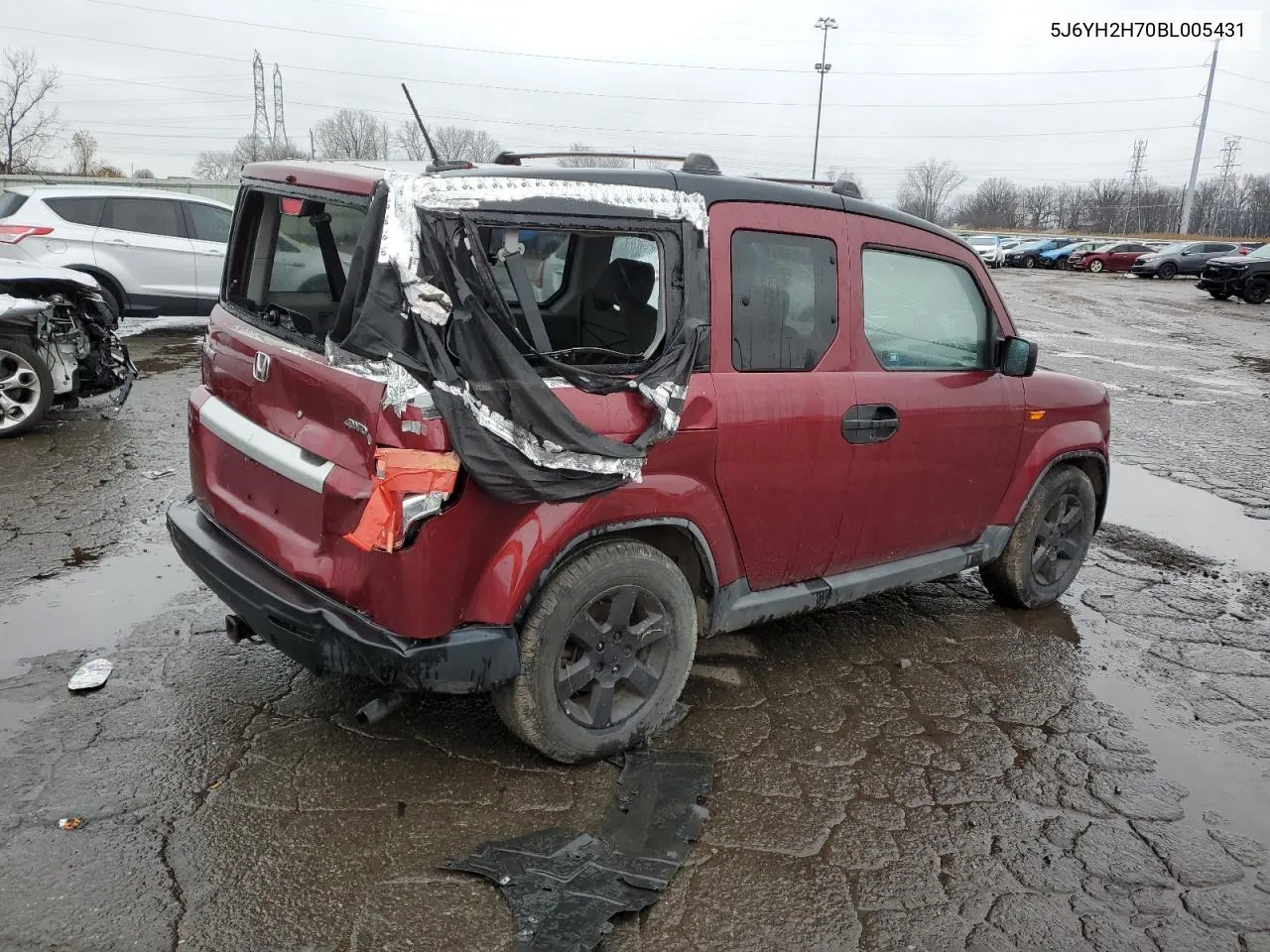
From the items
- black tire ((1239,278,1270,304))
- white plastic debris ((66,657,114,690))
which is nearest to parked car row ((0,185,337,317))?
white plastic debris ((66,657,114,690))

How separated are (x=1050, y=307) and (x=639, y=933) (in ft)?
77.1

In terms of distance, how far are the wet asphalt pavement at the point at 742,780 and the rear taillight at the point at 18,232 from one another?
6.55 metres

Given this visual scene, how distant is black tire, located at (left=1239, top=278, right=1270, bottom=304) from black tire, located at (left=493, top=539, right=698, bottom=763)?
27.8 metres

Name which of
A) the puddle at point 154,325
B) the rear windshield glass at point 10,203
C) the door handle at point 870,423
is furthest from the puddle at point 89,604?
the puddle at point 154,325

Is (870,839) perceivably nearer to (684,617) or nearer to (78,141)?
(684,617)

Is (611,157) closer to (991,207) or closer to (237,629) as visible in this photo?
(237,629)

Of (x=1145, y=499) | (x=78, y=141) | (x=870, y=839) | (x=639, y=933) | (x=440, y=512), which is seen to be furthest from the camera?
(x=78, y=141)

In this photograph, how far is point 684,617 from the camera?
3.40m

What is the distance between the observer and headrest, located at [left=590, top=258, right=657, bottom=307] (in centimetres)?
338

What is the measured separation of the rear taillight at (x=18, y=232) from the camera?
34.2 ft

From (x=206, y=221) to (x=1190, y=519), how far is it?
1081 centimetres

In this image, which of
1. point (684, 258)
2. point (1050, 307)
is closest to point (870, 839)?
point (684, 258)

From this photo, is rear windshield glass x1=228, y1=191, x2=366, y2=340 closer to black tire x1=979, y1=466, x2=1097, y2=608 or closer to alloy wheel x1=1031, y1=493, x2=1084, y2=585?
black tire x1=979, y1=466, x2=1097, y2=608

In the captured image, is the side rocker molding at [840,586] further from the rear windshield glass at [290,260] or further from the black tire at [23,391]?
the black tire at [23,391]
